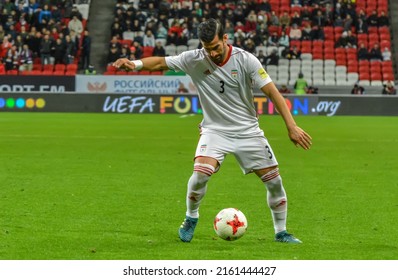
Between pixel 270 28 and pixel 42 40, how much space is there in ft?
34.8

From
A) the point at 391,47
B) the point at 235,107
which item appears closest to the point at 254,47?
Answer: the point at 391,47

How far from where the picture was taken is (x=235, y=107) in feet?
31.5

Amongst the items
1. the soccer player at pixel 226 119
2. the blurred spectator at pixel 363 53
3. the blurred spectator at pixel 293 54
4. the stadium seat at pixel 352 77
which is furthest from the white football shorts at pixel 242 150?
the blurred spectator at pixel 363 53

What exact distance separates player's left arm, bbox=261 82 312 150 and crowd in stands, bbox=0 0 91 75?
3365 cm

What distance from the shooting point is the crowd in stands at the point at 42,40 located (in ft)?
140

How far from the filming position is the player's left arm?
29.6 feet

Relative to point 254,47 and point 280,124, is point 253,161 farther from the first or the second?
point 254,47

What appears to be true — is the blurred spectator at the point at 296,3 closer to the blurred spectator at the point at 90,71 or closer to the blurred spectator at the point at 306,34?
the blurred spectator at the point at 306,34

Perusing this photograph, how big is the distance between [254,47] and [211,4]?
170 inches

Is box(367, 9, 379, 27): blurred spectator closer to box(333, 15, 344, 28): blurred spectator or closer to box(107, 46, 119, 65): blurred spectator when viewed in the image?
box(333, 15, 344, 28): blurred spectator

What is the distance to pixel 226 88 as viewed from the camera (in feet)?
31.2

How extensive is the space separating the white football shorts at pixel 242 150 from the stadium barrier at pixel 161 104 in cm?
2844

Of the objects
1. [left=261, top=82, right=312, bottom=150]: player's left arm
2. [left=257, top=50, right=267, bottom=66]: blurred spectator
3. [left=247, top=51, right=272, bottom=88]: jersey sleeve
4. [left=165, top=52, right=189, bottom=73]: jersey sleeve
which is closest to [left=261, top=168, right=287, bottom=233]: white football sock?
[left=261, top=82, right=312, bottom=150]: player's left arm

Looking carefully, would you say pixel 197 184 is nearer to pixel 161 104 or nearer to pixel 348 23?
pixel 161 104
